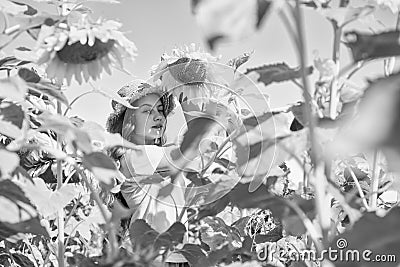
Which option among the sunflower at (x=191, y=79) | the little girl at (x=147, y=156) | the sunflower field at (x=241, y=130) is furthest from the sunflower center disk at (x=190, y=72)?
the sunflower field at (x=241, y=130)

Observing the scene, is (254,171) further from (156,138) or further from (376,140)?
(156,138)

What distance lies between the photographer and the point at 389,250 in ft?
1.67

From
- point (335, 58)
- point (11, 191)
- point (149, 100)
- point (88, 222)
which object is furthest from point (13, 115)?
point (149, 100)

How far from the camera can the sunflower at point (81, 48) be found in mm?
856

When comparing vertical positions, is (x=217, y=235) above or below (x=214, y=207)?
below

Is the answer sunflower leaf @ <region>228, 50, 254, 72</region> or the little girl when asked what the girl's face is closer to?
the little girl

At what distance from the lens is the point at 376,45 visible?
52cm

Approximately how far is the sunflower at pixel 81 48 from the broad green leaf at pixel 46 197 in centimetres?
18

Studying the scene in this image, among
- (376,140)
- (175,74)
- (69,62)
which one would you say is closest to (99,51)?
(69,62)

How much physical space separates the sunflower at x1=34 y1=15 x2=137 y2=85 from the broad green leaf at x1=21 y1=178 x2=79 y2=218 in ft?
0.59

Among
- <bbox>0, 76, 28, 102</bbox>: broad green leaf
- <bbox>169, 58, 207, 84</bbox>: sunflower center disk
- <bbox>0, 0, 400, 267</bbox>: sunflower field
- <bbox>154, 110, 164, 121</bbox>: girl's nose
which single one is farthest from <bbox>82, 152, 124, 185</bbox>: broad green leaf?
<bbox>154, 110, 164, 121</bbox>: girl's nose

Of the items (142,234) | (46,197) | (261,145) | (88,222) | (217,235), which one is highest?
(261,145)

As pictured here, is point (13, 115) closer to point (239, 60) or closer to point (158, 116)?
point (239, 60)

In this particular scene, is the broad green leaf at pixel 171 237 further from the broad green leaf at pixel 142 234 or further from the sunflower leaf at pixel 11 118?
the sunflower leaf at pixel 11 118
